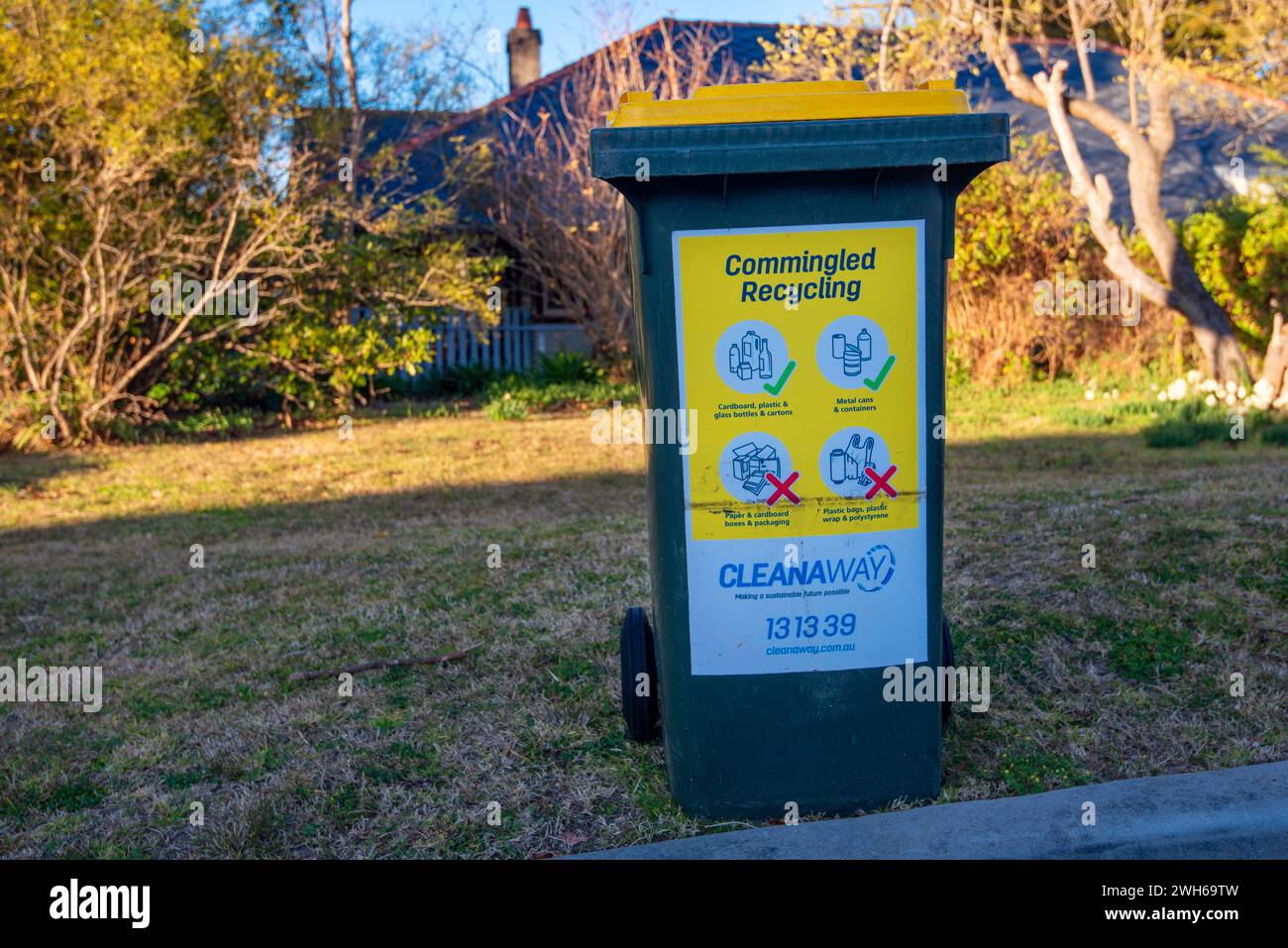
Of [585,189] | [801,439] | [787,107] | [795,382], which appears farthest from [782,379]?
[585,189]

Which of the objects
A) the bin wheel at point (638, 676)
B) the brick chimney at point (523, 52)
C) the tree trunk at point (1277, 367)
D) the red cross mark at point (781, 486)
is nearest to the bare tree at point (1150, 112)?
the tree trunk at point (1277, 367)

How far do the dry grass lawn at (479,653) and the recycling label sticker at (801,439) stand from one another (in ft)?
2.19

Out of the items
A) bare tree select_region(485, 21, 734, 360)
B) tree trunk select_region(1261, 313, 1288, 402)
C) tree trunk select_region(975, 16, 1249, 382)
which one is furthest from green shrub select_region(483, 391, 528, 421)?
tree trunk select_region(1261, 313, 1288, 402)

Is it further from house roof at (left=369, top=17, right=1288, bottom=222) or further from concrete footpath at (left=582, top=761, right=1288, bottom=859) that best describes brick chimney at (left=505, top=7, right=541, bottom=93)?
concrete footpath at (left=582, top=761, right=1288, bottom=859)

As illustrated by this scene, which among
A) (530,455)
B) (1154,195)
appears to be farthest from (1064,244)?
(530,455)

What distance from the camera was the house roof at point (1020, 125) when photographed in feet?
51.2

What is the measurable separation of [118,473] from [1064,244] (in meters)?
9.87

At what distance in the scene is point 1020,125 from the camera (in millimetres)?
18406

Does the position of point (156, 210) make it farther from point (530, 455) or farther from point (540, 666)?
point (540, 666)

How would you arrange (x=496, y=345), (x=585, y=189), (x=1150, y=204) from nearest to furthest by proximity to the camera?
1. (x=1150, y=204)
2. (x=585, y=189)
3. (x=496, y=345)

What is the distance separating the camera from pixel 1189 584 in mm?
4855

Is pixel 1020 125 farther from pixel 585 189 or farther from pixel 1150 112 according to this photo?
pixel 585 189
